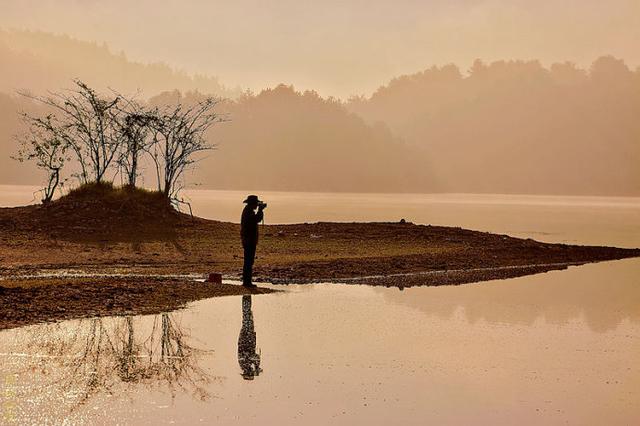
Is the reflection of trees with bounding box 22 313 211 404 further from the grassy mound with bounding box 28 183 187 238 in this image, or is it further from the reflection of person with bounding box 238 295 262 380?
the grassy mound with bounding box 28 183 187 238

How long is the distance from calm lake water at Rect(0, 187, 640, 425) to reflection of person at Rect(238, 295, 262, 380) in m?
0.04

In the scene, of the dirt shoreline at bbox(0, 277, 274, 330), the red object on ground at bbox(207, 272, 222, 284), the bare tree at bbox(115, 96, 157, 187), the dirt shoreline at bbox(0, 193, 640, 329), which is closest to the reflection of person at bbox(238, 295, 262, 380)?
the dirt shoreline at bbox(0, 277, 274, 330)

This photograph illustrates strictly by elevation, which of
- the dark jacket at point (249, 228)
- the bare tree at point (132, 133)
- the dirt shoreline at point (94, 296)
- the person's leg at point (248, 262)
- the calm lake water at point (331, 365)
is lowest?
the calm lake water at point (331, 365)

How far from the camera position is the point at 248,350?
1385 centimetres

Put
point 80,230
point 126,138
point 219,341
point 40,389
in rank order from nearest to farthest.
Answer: point 40,389 < point 219,341 < point 80,230 < point 126,138

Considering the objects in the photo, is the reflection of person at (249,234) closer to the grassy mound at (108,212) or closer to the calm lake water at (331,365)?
the calm lake water at (331,365)

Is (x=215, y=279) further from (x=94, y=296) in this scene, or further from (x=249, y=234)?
(x=94, y=296)

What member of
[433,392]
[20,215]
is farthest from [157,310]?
[20,215]

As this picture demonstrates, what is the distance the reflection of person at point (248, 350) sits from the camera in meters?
12.4

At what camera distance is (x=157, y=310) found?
17.7 meters

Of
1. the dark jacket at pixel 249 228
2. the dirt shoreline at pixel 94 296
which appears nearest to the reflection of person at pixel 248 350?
the dirt shoreline at pixel 94 296

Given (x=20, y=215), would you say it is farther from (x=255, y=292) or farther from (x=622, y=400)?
(x=622, y=400)

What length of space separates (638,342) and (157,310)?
9276 millimetres

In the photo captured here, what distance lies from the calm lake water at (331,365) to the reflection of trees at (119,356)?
0.03 meters
